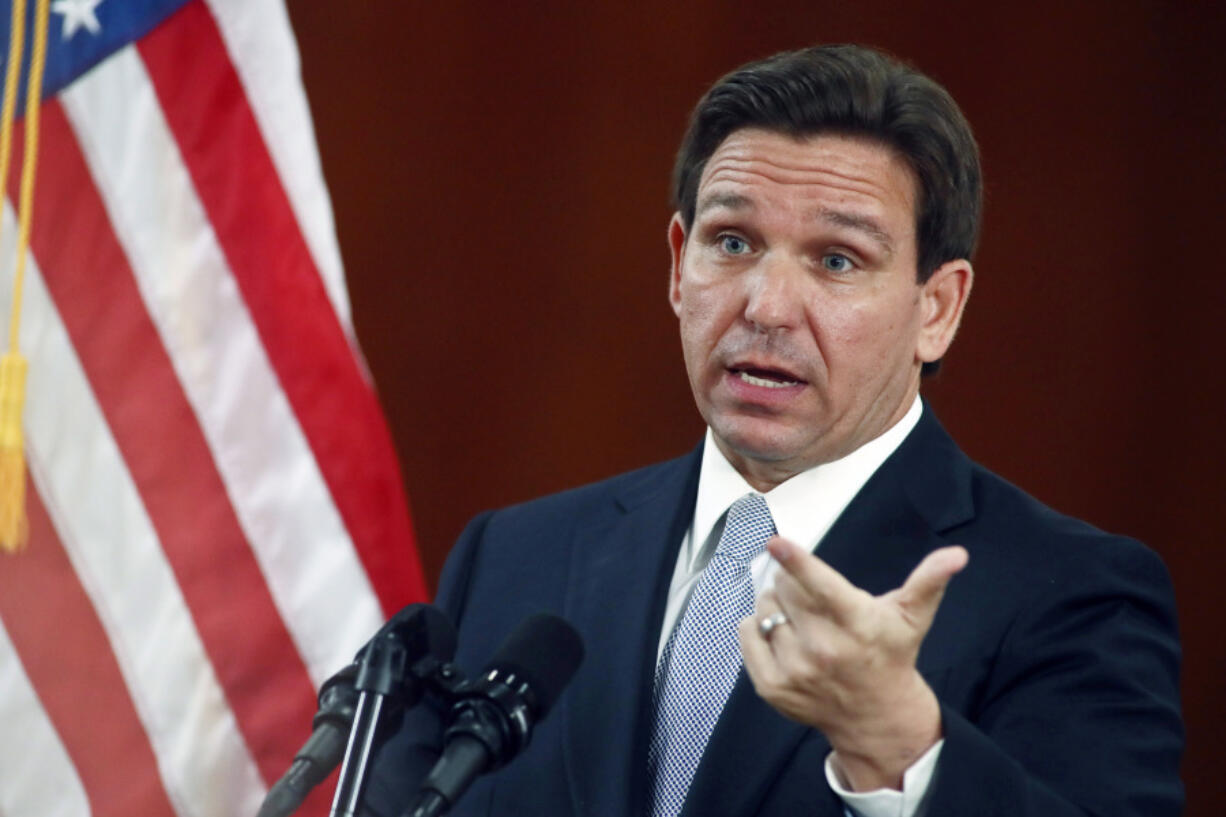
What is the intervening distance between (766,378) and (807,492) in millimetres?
134

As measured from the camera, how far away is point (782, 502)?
1.53 meters

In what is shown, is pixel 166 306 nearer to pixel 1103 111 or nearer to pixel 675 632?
pixel 675 632

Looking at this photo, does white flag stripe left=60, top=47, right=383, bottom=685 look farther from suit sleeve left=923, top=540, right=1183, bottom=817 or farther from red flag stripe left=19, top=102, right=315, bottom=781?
suit sleeve left=923, top=540, right=1183, bottom=817

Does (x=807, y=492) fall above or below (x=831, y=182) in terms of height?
below

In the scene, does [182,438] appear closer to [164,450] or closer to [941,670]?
[164,450]

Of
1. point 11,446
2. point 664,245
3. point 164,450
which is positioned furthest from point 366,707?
point 664,245

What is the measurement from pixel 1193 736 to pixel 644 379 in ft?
3.62

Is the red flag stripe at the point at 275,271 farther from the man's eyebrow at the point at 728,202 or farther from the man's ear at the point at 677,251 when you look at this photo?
the man's eyebrow at the point at 728,202

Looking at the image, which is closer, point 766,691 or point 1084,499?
point 766,691

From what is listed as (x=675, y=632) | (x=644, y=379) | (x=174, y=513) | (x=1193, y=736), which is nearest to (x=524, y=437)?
(x=644, y=379)

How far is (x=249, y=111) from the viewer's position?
2182 millimetres

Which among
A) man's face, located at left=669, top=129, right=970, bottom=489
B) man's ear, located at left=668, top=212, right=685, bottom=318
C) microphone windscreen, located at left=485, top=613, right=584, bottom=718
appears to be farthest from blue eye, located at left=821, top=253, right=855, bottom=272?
microphone windscreen, located at left=485, top=613, right=584, bottom=718

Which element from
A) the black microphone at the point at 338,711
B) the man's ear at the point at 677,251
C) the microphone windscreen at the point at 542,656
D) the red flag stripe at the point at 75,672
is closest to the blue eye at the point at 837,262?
the man's ear at the point at 677,251

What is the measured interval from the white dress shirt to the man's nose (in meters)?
0.18
